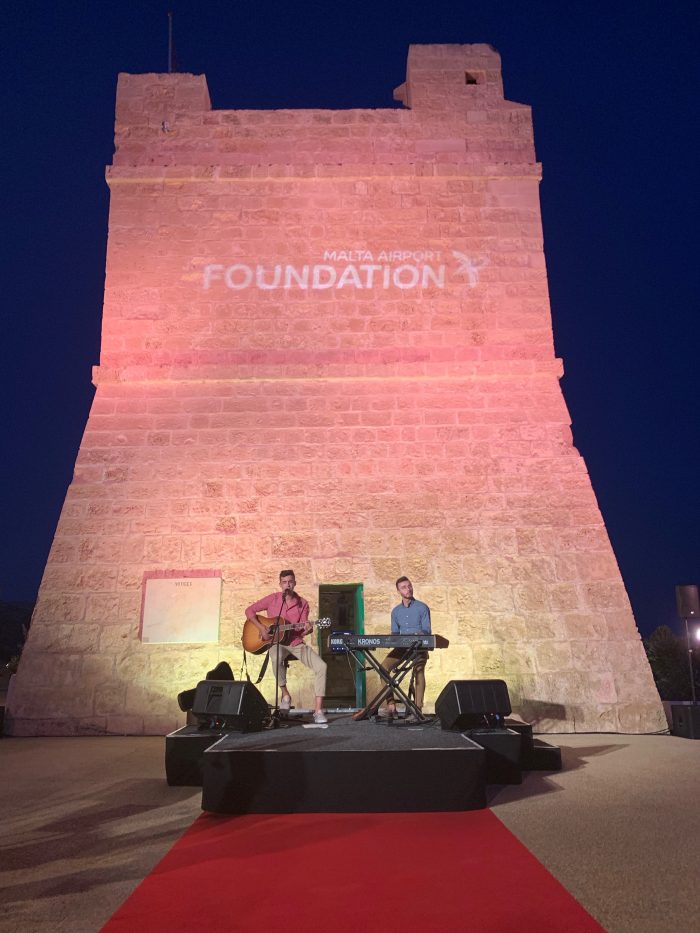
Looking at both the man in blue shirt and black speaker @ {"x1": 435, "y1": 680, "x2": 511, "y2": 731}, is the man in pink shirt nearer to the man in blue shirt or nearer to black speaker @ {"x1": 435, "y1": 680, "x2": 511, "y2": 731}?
the man in blue shirt

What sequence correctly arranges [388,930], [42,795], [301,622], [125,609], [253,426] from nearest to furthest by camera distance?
[388,930] → [42,795] → [301,622] → [125,609] → [253,426]

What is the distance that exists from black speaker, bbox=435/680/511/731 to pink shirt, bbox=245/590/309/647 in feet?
5.06

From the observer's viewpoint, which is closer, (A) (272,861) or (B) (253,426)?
(A) (272,861)

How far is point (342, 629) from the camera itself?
29.2ft

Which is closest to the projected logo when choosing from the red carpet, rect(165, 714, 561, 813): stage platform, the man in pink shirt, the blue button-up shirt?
the man in pink shirt

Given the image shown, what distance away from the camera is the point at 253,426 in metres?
8.09

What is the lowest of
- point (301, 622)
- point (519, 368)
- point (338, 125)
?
point (301, 622)

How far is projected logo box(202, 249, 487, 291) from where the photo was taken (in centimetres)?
868

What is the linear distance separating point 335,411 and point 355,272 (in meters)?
1.97

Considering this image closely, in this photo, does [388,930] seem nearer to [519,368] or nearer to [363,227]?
[519,368]

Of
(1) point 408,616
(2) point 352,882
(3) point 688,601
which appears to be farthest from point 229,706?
(3) point 688,601

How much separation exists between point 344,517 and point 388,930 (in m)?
5.51

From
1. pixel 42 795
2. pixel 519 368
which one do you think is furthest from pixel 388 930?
pixel 519 368

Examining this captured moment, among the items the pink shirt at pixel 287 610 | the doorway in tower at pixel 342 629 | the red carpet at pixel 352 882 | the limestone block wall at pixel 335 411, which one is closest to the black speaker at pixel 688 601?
the limestone block wall at pixel 335 411
